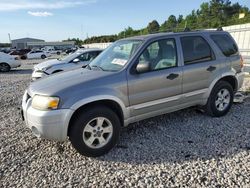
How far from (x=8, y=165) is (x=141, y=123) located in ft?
8.53

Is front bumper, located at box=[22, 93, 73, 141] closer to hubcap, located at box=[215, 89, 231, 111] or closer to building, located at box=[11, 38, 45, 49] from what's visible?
hubcap, located at box=[215, 89, 231, 111]

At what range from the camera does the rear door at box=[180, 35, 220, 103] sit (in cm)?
489

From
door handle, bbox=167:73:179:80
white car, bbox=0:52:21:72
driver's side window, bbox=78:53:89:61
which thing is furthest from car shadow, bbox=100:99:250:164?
white car, bbox=0:52:21:72

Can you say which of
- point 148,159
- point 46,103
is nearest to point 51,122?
point 46,103

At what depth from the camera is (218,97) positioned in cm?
553

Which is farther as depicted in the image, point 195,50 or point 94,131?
point 195,50

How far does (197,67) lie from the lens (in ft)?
16.3

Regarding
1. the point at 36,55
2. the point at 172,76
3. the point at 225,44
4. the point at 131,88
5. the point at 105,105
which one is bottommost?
the point at 36,55

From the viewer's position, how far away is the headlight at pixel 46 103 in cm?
370

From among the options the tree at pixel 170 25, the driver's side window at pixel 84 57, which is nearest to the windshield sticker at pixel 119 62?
the tree at pixel 170 25

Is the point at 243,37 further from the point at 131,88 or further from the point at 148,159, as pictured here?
the point at 148,159

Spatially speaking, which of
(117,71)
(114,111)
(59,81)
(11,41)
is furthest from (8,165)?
(11,41)

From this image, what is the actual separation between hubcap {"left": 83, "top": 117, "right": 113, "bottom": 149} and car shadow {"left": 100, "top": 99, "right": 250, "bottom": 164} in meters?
0.25

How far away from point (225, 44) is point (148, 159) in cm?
320
